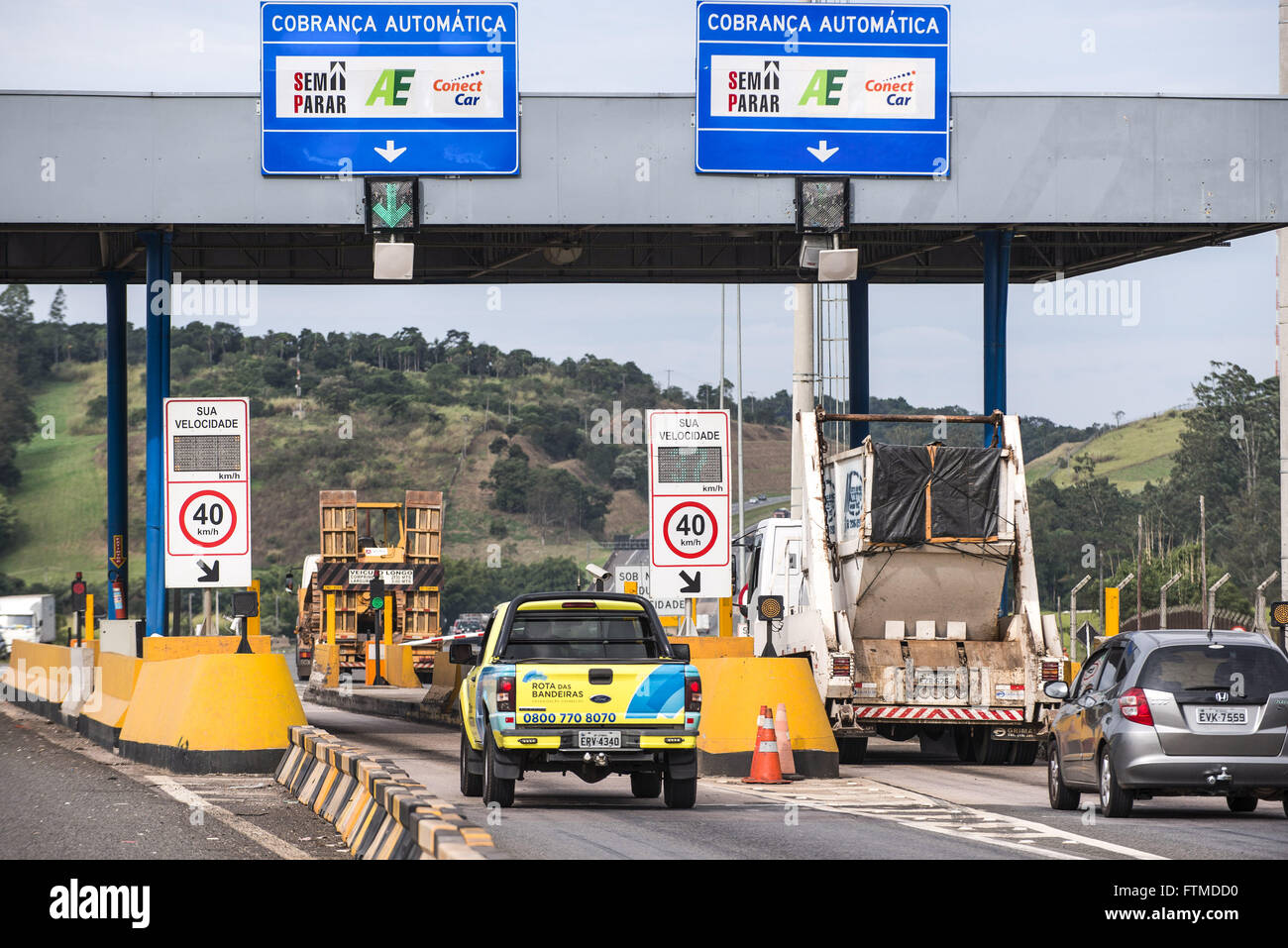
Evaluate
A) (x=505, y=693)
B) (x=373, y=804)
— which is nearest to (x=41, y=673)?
(x=505, y=693)

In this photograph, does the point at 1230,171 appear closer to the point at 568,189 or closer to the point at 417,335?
the point at 568,189

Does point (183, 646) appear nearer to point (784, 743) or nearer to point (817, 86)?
point (784, 743)

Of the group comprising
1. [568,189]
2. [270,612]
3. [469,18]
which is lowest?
[270,612]

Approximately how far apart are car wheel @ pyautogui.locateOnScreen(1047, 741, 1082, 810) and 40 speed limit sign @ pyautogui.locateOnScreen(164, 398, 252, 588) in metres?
7.91

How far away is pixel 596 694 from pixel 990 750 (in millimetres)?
8475

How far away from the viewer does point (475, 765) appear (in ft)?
52.4

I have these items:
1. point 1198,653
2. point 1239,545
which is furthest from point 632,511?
point 1198,653

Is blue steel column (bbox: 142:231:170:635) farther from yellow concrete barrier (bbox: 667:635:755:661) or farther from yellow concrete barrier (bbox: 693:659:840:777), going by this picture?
yellow concrete barrier (bbox: 693:659:840:777)

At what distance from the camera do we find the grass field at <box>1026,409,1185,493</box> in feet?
493

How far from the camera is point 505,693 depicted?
1490 centimetres

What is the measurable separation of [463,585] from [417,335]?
205 ft

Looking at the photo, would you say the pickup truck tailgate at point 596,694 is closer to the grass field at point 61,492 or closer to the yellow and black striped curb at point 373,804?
the yellow and black striped curb at point 373,804

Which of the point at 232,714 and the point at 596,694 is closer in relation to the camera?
the point at 596,694

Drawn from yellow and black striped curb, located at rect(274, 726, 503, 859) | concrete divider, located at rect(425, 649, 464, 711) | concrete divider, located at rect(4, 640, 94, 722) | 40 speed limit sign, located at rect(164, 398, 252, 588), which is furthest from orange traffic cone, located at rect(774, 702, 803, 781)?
concrete divider, located at rect(4, 640, 94, 722)
